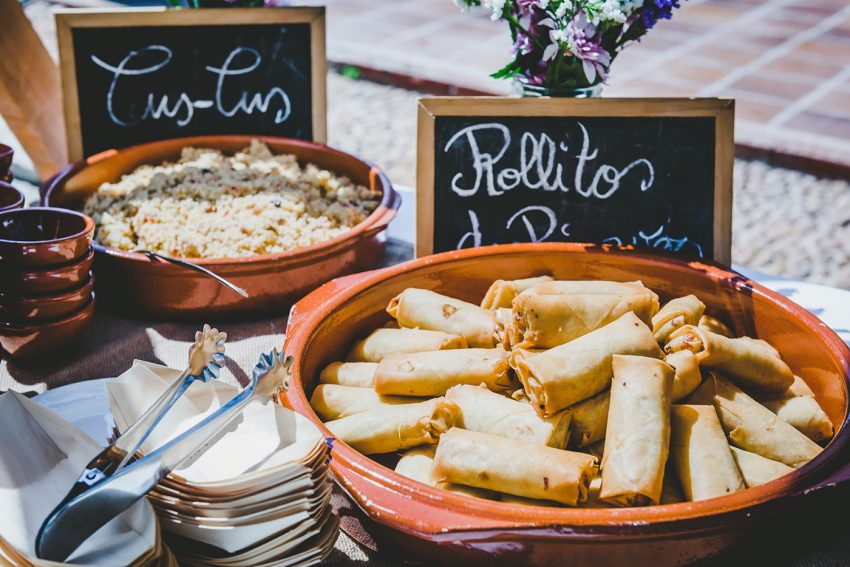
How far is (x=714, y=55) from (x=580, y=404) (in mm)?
5183

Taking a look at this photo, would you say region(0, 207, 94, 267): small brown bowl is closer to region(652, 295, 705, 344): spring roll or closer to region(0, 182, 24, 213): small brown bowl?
region(0, 182, 24, 213): small brown bowl

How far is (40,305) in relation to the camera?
1326 millimetres

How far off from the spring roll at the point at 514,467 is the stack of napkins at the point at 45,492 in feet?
1.21

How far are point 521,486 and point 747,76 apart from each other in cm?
503

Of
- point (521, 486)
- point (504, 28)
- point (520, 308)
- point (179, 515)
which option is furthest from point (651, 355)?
point (504, 28)

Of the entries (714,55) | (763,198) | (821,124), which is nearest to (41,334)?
(763,198)

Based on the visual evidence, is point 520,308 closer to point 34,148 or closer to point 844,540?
point 844,540

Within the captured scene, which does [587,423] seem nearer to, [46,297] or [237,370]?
[237,370]

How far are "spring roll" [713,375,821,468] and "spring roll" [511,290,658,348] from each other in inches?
7.3

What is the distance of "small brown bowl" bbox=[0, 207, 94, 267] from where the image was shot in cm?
127

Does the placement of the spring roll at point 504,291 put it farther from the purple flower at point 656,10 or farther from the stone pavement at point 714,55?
the stone pavement at point 714,55

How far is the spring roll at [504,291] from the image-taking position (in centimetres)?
140

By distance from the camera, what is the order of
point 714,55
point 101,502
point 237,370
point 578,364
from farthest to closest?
point 714,55, point 237,370, point 578,364, point 101,502

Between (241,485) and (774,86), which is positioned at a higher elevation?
(241,485)
